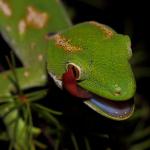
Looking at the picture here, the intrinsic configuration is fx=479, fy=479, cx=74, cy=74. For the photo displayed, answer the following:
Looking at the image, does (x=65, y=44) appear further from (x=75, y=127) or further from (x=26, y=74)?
(x=26, y=74)

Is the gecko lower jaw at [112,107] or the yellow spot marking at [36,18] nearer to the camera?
the gecko lower jaw at [112,107]

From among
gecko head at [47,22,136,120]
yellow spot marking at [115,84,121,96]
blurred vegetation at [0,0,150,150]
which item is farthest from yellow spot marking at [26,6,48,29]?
yellow spot marking at [115,84,121,96]

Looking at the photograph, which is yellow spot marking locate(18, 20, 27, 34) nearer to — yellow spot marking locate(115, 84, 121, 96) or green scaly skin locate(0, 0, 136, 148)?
green scaly skin locate(0, 0, 136, 148)

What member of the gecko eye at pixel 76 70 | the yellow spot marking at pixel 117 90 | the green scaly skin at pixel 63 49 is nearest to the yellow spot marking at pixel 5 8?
the green scaly skin at pixel 63 49

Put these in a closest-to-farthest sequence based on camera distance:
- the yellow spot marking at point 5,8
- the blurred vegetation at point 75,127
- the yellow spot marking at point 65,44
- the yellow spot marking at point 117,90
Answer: the yellow spot marking at point 117,90
the yellow spot marking at point 65,44
the blurred vegetation at point 75,127
the yellow spot marking at point 5,8

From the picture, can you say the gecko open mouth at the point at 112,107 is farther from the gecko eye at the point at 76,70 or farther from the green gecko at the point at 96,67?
the gecko eye at the point at 76,70

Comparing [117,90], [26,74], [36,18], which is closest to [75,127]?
[117,90]
